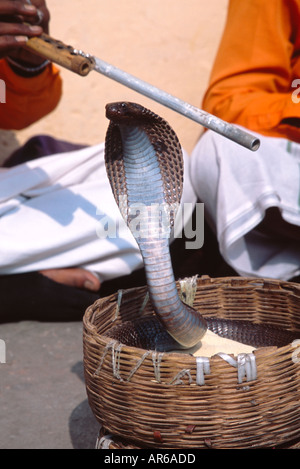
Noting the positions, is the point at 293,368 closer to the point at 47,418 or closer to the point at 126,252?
the point at 47,418

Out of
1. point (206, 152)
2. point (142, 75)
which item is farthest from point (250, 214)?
point (142, 75)

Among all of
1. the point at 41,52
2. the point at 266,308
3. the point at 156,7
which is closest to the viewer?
the point at 41,52

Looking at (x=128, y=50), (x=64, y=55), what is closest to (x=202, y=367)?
(x=64, y=55)

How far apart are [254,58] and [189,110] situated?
1.47m

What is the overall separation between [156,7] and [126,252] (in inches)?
54.9

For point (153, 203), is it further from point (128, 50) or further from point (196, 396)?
point (128, 50)

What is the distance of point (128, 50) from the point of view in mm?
3285

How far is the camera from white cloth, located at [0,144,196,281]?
2.39m

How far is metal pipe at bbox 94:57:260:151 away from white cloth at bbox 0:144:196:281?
930mm

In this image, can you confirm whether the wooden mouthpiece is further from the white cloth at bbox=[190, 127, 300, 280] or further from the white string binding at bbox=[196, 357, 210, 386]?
the white cloth at bbox=[190, 127, 300, 280]

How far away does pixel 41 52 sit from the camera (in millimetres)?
1705

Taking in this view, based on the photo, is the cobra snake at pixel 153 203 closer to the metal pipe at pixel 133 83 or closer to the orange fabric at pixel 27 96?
the metal pipe at pixel 133 83

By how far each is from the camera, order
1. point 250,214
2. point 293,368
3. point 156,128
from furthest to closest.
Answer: point 250,214 → point 156,128 → point 293,368

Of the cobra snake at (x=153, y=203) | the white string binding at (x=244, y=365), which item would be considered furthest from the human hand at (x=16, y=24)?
the white string binding at (x=244, y=365)
